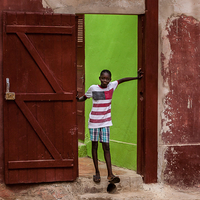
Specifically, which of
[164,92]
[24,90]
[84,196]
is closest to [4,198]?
[84,196]

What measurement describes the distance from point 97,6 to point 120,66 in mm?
1467

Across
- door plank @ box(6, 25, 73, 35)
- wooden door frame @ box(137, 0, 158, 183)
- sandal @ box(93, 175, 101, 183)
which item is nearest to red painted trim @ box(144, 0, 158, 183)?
wooden door frame @ box(137, 0, 158, 183)

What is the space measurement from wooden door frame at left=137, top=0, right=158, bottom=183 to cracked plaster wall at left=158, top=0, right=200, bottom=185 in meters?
0.10

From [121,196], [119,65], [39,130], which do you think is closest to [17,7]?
[39,130]

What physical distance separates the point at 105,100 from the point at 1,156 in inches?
66.6

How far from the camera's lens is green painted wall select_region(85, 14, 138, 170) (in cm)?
619

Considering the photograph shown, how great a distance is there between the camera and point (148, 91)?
5.53m

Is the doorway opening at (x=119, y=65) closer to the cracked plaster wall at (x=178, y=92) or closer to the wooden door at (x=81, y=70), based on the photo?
the wooden door at (x=81, y=70)

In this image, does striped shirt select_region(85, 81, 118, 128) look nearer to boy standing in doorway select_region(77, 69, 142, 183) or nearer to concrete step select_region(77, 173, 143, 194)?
boy standing in doorway select_region(77, 69, 142, 183)

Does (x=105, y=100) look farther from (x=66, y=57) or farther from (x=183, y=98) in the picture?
(x=183, y=98)

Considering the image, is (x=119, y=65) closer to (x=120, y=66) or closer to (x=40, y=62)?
(x=120, y=66)

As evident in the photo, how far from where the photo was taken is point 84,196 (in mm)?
5254

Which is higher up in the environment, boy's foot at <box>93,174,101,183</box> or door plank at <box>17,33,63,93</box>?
door plank at <box>17,33,63,93</box>

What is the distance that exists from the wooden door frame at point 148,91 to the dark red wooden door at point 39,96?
1106 mm
